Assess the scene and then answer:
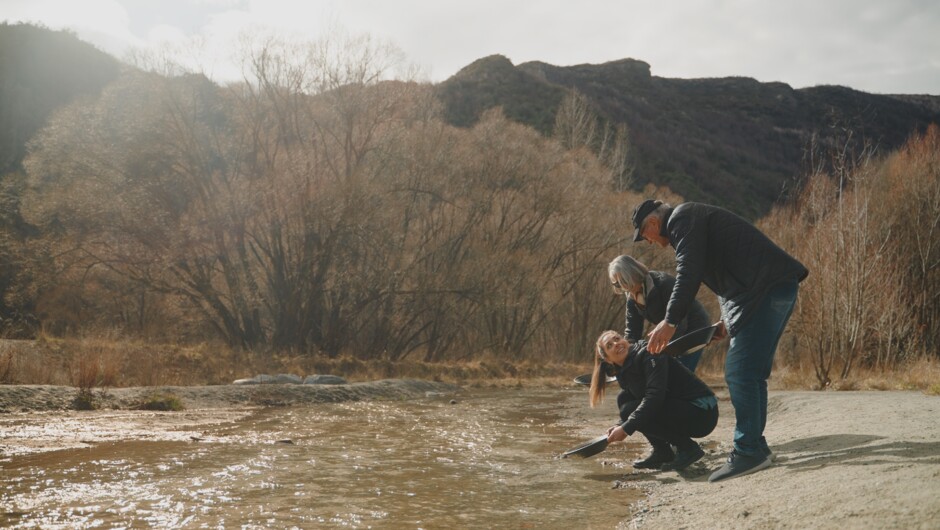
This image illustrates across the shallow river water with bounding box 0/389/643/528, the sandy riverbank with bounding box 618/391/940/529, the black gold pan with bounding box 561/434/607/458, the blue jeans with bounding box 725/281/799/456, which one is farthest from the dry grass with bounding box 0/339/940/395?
the blue jeans with bounding box 725/281/799/456

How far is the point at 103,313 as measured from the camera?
1047 inches

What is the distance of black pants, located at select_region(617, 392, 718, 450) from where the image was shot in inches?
223

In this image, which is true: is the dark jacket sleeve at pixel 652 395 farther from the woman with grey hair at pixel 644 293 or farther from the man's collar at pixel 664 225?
the man's collar at pixel 664 225

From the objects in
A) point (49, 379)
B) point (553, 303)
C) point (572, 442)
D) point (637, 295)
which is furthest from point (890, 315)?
point (553, 303)

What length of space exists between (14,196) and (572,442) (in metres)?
27.8

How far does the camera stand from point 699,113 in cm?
9619

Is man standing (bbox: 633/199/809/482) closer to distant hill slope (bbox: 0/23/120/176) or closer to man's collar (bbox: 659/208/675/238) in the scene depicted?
man's collar (bbox: 659/208/675/238)

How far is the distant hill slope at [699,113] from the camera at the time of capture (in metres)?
69.2

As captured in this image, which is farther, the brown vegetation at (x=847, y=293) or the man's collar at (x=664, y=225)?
the brown vegetation at (x=847, y=293)

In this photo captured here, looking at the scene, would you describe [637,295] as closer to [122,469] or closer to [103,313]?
[122,469]

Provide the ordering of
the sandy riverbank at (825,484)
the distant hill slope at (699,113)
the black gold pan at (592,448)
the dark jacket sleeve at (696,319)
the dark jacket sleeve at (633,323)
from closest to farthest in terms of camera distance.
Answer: the sandy riverbank at (825,484), the black gold pan at (592,448), the dark jacket sleeve at (696,319), the dark jacket sleeve at (633,323), the distant hill slope at (699,113)

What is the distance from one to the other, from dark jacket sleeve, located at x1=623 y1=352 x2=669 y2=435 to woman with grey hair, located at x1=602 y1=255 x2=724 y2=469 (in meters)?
0.36

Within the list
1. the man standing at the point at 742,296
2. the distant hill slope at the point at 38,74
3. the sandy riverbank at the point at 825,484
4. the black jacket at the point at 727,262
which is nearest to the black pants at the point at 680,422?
the sandy riverbank at the point at 825,484

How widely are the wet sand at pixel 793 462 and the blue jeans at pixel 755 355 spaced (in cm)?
34
